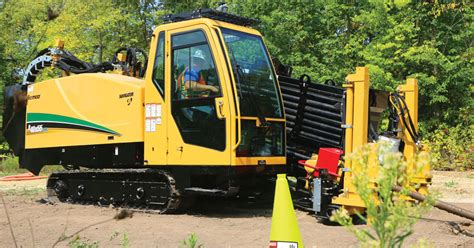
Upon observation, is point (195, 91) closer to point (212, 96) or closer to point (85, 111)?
point (212, 96)

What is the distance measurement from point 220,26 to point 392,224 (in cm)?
639

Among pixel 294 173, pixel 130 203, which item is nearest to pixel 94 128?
pixel 130 203

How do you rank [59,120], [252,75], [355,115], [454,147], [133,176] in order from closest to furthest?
[355,115]
[252,75]
[133,176]
[59,120]
[454,147]

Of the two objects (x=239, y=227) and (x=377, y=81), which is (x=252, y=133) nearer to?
(x=239, y=227)

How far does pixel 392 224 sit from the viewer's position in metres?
2.22

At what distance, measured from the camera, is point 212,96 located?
7922 mm

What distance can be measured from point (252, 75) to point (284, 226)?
418 cm

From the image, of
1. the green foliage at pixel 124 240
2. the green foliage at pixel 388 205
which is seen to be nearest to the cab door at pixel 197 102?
the green foliage at pixel 124 240

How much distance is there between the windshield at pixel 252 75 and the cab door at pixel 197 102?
31 centimetres

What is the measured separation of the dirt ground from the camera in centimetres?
613

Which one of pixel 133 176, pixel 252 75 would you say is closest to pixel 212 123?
pixel 252 75

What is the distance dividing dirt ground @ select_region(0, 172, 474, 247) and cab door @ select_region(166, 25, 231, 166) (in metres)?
1.03

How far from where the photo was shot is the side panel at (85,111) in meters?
8.90

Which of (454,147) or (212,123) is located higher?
(212,123)
